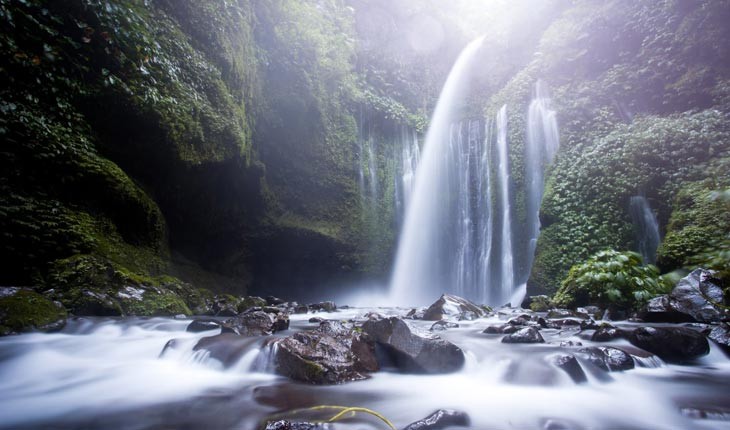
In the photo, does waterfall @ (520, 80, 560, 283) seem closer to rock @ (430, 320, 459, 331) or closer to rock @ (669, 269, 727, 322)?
rock @ (669, 269, 727, 322)

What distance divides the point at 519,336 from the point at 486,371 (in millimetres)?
1239

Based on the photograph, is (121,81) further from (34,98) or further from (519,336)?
(519,336)

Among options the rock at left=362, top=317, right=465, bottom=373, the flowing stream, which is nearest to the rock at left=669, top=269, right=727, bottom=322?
the flowing stream

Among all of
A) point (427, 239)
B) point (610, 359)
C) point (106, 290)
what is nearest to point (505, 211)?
point (427, 239)

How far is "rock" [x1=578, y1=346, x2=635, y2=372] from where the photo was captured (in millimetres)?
3053

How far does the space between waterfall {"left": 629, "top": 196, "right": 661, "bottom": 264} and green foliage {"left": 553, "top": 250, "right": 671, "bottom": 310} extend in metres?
1.96

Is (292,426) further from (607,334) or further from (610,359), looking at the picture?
(607,334)

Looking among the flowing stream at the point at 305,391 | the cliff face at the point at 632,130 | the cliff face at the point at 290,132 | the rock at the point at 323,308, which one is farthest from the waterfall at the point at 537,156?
the flowing stream at the point at 305,391

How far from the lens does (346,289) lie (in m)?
13.9

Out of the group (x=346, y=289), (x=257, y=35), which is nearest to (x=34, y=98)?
(x=257, y=35)

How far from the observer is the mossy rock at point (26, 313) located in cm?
407

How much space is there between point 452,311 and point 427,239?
7163 millimetres

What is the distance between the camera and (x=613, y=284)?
6.71 meters

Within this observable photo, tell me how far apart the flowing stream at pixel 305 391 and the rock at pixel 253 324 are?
1.71 feet
